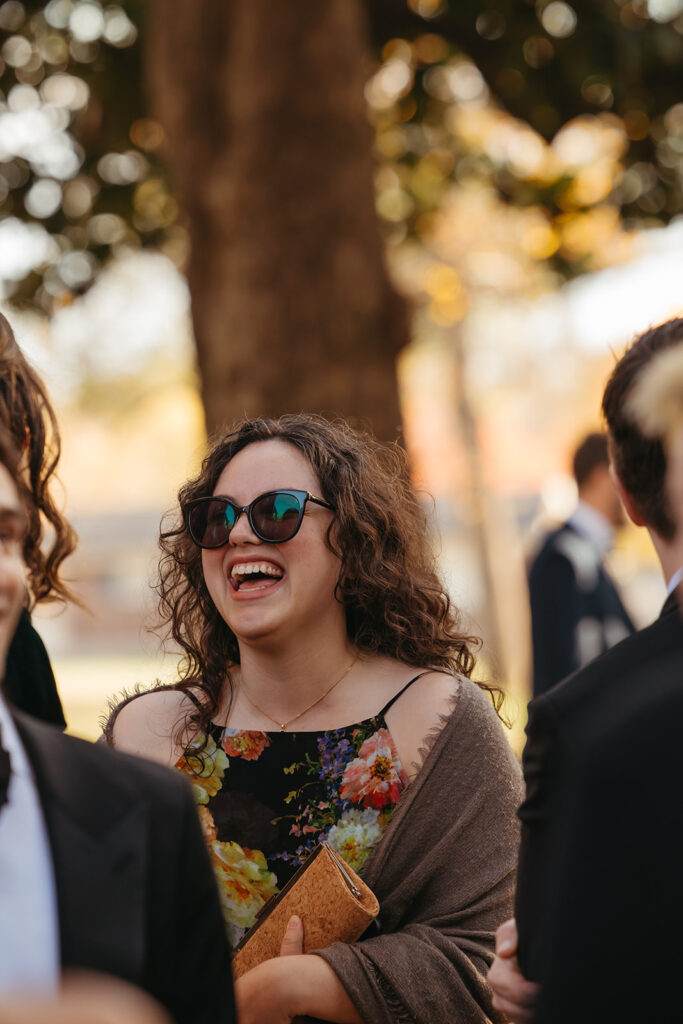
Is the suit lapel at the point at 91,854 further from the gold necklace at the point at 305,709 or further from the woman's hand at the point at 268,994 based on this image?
Answer: the gold necklace at the point at 305,709

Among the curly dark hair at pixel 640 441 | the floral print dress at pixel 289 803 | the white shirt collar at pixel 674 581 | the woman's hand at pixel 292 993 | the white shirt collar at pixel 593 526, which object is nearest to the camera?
the white shirt collar at pixel 674 581

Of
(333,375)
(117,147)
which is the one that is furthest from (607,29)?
(117,147)

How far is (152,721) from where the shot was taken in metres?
2.73

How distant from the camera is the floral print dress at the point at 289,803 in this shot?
2.49m

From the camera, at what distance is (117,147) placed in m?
9.04

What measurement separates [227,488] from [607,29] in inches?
228

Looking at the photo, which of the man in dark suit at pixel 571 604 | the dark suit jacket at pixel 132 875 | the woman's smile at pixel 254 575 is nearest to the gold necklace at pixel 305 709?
the woman's smile at pixel 254 575

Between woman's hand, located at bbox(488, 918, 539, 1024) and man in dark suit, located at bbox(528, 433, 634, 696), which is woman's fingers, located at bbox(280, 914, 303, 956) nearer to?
woman's hand, located at bbox(488, 918, 539, 1024)

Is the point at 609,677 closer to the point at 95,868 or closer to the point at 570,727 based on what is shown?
the point at 570,727

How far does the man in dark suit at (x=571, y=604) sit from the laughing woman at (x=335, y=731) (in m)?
2.57

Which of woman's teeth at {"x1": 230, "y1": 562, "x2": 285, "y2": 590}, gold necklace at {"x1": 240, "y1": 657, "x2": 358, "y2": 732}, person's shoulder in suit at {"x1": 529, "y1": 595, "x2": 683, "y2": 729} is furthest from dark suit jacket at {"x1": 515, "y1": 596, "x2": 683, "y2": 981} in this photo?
woman's teeth at {"x1": 230, "y1": 562, "x2": 285, "y2": 590}

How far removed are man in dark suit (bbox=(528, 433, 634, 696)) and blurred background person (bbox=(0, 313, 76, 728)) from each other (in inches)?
125

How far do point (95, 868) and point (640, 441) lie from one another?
109 cm

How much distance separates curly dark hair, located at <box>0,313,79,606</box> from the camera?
2.57 metres
